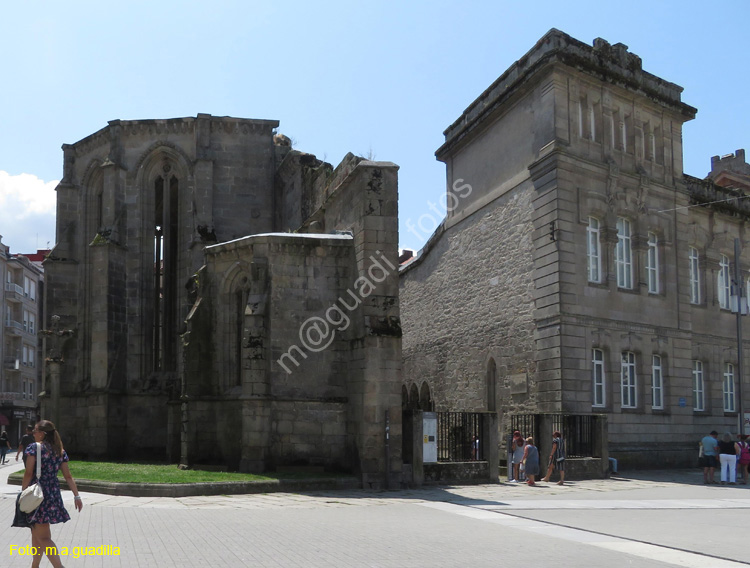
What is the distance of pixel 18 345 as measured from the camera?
66062 millimetres

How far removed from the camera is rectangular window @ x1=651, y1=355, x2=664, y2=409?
26734 millimetres

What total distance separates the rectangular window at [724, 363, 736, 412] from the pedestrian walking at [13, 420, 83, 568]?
2701cm

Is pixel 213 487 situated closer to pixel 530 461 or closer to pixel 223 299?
pixel 223 299

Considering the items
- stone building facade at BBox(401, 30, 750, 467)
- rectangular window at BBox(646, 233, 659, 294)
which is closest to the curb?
stone building facade at BBox(401, 30, 750, 467)

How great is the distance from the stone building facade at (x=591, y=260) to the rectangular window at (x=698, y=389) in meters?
0.04

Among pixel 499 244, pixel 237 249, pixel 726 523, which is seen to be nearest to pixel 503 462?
pixel 499 244

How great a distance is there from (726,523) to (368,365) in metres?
7.69

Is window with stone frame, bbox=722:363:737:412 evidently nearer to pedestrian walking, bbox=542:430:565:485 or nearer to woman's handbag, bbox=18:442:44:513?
pedestrian walking, bbox=542:430:565:485

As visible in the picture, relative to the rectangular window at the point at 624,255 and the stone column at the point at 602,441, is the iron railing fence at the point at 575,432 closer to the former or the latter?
the stone column at the point at 602,441

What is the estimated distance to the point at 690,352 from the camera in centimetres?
2784

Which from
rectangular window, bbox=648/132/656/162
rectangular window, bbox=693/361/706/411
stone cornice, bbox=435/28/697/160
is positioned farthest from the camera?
rectangular window, bbox=693/361/706/411

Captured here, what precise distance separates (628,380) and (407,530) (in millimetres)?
16423

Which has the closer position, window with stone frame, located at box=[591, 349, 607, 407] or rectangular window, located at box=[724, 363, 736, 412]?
window with stone frame, located at box=[591, 349, 607, 407]

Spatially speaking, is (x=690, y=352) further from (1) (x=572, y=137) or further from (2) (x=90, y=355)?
(2) (x=90, y=355)
